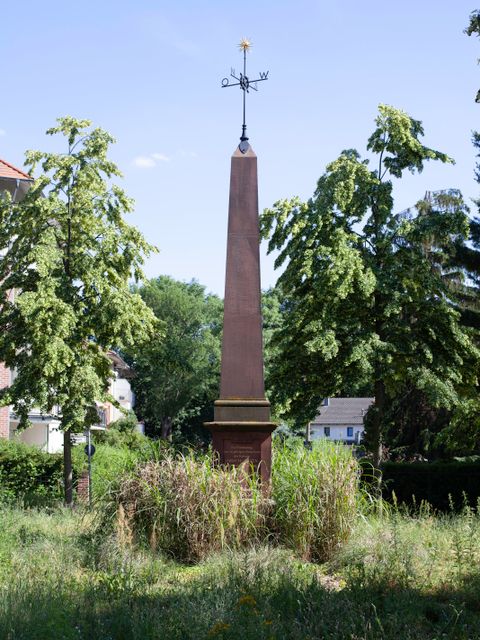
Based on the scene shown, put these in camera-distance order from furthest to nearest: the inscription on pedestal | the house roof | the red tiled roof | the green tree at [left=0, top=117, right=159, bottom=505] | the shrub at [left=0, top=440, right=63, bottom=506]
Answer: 1. the house roof
2. the red tiled roof
3. the shrub at [left=0, top=440, right=63, bottom=506]
4. the green tree at [left=0, top=117, right=159, bottom=505]
5. the inscription on pedestal

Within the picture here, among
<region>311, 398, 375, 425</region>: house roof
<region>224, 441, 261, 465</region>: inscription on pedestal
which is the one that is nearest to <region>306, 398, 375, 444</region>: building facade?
<region>311, 398, 375, 425</region>: house roof

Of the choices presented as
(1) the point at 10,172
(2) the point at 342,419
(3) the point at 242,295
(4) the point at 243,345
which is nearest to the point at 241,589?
(4) the point at 243,345

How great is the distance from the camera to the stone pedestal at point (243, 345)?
11.5 metres

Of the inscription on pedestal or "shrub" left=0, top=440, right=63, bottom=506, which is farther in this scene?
"shrub" left=0, top=440, right=63, bottom=506

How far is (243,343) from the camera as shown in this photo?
12.0m

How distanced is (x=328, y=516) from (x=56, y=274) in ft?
31.8

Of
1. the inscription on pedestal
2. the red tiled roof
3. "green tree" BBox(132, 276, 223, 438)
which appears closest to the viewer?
the inscription on pedestal

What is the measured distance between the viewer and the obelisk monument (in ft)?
37.8

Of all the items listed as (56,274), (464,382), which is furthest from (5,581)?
(464,382)

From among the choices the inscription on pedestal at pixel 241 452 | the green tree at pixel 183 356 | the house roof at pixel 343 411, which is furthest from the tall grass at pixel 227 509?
the house roof at pixel 343 411

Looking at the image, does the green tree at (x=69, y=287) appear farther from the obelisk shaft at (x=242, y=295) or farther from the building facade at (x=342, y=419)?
the building facade at (x=342, y=419)

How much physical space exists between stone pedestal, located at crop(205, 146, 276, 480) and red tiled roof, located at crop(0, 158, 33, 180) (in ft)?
51.5

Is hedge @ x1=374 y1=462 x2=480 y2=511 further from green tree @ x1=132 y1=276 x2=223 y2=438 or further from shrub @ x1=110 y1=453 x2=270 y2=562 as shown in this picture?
green tree @ x1=132 y1=276 x2=223 y2=438

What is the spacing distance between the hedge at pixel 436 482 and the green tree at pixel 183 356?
35241mm
